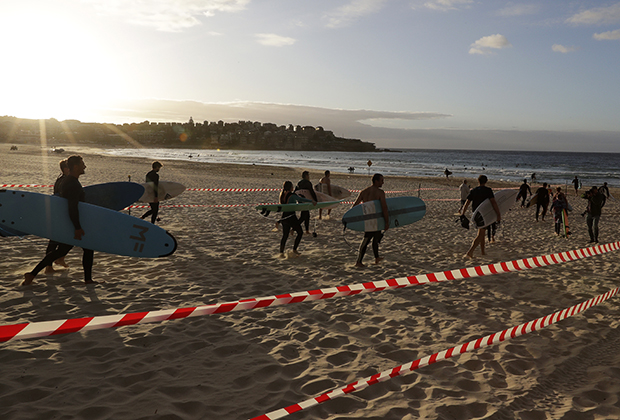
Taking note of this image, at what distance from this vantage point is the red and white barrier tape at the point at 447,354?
3186 millimetres

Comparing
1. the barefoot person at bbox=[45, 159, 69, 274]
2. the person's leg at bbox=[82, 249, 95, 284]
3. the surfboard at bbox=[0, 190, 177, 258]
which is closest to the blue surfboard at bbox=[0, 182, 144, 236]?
the barefoot person at bbox=[45, 159, 69, 274]

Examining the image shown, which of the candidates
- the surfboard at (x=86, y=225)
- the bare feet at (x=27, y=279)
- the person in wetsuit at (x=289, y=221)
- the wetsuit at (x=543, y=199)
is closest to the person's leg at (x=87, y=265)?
the surfboard at (x=86, y=225)

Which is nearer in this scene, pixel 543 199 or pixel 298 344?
pixel 298 344

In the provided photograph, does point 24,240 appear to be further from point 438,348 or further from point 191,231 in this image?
point 438,348

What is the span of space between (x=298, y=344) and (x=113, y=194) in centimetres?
529

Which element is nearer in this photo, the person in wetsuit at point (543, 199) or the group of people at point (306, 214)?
the group of people at point (306, 214)

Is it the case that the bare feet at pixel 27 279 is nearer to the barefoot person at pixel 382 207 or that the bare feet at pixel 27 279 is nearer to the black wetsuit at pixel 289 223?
the black wetsuit at pixel 289 223

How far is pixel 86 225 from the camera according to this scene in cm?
575

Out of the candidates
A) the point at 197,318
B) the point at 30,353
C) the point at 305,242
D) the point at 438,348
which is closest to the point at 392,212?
the point at 305,242

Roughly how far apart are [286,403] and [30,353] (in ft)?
9.29

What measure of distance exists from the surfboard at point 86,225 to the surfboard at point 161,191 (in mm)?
3507

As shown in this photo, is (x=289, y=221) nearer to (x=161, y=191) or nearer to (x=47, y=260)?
(x=47, y=260)

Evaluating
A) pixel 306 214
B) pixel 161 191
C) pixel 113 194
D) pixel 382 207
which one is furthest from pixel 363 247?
pixel 161 191

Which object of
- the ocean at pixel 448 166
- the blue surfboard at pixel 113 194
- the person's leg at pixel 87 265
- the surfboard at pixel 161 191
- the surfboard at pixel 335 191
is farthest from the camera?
the ocean at pixel 448 166
